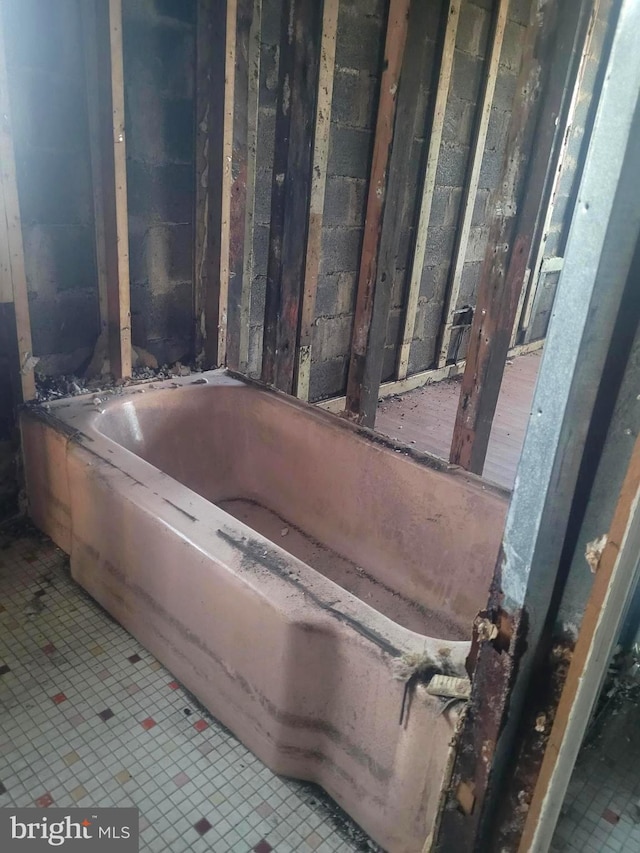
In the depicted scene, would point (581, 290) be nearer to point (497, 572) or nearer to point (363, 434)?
point (497, 572)

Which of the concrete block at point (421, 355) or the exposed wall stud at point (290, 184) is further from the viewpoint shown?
the concrete block at point (421, 355)

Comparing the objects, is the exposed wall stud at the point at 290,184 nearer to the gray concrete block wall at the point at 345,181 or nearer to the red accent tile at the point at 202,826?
the gray concrete block wall at the point at 345,181

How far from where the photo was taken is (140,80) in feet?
6.91

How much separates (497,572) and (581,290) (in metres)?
0.42

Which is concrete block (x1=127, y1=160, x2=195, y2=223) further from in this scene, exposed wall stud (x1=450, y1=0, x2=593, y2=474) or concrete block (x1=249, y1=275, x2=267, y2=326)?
exposed wall stud (x1=450, y1=0, x2=593, y2=474)

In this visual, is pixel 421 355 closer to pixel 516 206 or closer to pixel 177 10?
pixel 516 206

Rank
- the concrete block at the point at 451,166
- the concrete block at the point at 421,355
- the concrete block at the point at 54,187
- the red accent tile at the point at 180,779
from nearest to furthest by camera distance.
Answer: the red accent tile at the point at 180,779
the concrete block at the point at 54,187
the concrete block at the point at 451,166
the concrete block at the point at 421,355

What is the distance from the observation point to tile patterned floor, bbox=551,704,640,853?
1256mm

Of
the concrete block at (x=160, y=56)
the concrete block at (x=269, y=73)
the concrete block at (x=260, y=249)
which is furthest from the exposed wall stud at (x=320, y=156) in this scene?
the concrete block at (x=160, y=56)

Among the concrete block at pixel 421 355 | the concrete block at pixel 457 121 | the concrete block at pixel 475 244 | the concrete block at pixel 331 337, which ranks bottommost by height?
the concrete block at pixel 421 355

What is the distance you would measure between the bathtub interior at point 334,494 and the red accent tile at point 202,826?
79cm

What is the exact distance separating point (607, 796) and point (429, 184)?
2.98 metres

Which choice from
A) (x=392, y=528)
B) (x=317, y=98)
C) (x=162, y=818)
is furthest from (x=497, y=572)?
(x=317, y=98)

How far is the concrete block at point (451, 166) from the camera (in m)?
3.51
